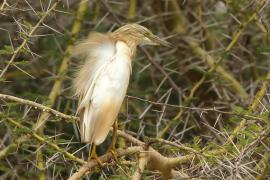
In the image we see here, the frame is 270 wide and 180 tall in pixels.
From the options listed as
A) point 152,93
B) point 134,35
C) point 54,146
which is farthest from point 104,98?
point 152,93

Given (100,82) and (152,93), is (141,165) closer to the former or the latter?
(100,82)

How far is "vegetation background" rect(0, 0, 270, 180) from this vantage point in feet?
10.3

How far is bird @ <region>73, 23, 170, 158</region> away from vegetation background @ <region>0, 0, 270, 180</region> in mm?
123

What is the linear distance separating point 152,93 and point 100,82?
2263 millimetres

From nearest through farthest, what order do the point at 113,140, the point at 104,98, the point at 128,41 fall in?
the point at 104,98 < the point at 113,140 < the point at 128,41

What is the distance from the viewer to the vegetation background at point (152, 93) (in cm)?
314

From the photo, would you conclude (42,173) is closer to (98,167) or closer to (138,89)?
(98,167)

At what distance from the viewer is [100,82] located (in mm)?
3049

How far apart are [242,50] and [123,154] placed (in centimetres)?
246

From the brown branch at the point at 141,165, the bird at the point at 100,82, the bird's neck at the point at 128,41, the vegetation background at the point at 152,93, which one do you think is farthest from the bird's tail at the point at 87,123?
the bird's neck at the point at 128,41

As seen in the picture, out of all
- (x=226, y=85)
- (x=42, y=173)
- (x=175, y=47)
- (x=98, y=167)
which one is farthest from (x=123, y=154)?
(x=175, y=47)

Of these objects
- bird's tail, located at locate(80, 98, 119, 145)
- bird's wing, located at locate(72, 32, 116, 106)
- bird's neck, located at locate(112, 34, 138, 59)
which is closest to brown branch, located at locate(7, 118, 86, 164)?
bird's tail, located at locate(80, 98, 119, 145)

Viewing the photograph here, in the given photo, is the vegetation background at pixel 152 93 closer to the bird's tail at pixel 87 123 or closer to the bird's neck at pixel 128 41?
the bird's tail at pixel 87 123

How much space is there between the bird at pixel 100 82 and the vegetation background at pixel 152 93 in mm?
123
